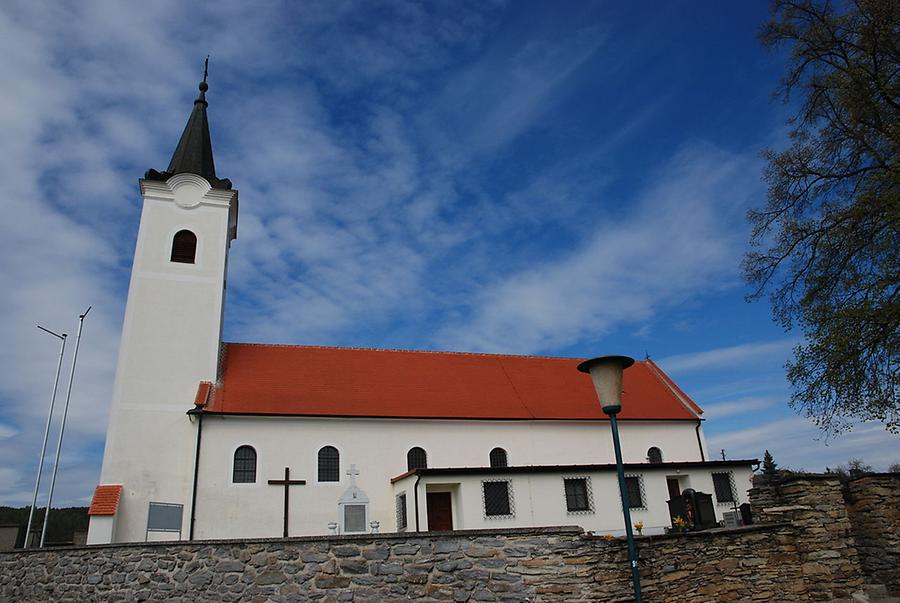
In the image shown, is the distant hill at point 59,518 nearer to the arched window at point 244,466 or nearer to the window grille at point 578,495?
the arched window at point 244,466

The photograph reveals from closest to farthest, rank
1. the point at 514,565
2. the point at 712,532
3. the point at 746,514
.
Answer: the point at 514,565, the point at 712,532, the point at 746,514

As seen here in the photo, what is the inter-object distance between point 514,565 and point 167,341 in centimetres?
1676

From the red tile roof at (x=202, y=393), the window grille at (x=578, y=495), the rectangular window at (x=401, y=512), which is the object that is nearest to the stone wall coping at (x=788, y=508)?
the window grille at (x=578, y=495)

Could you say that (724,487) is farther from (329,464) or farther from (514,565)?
(514,565)

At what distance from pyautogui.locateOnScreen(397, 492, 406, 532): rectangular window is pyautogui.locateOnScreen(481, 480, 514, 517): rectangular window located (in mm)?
2752

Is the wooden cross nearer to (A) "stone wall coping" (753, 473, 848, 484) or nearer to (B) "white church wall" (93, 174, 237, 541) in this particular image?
(B) "white church wall" (93, 174, 237, 541)

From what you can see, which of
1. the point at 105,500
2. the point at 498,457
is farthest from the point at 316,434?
the point at 498,457

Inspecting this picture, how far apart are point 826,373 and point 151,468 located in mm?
19086

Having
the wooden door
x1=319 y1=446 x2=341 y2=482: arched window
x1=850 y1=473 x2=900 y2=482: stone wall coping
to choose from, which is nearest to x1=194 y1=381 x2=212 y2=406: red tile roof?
x1=319 y1=446 x2=341 y2=482: arched window

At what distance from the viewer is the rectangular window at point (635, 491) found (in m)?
20.8

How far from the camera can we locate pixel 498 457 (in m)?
23.1

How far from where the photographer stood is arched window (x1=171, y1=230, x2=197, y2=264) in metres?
23.4

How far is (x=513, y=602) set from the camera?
9.34m

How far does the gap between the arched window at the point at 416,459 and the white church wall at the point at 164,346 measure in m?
7.23
